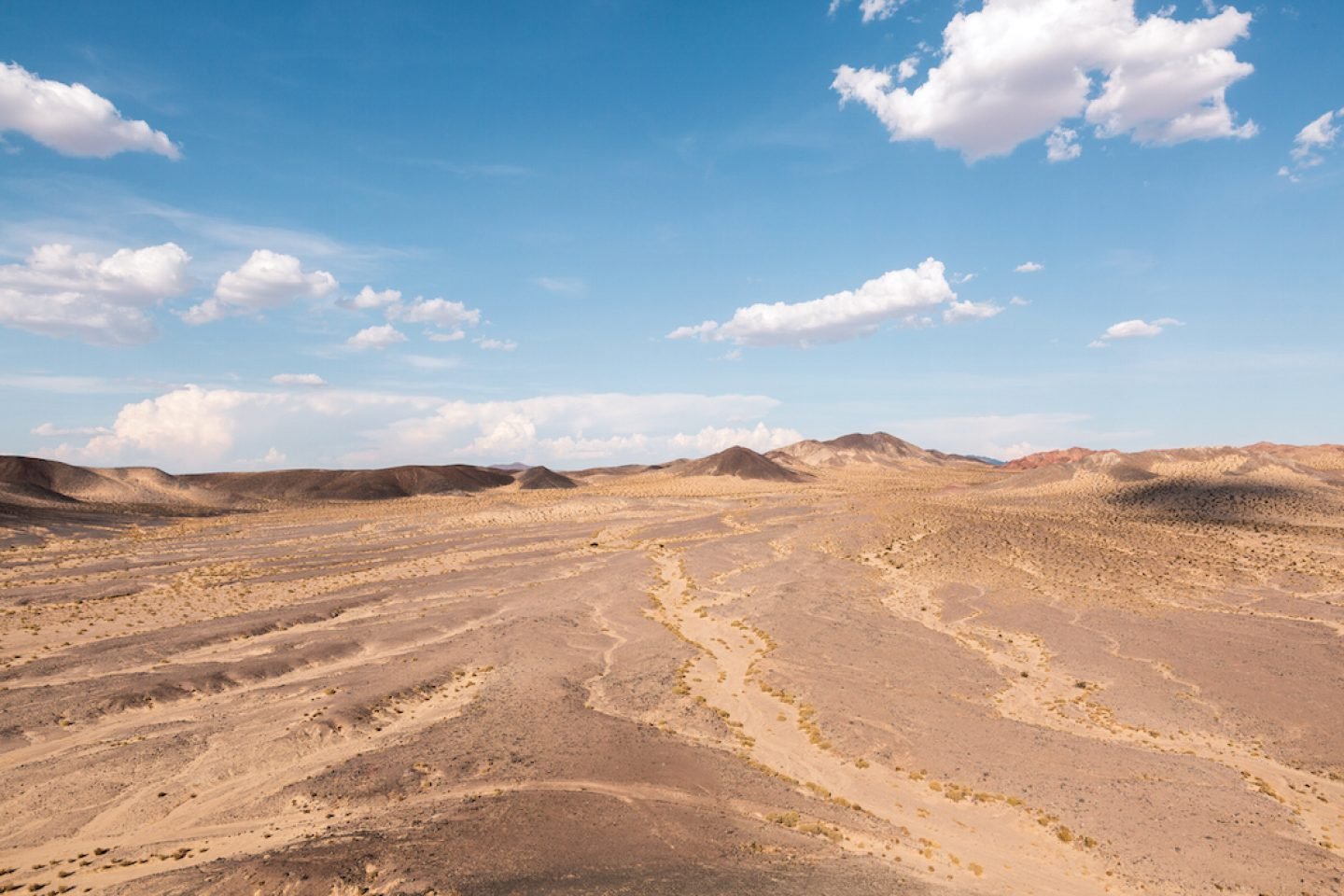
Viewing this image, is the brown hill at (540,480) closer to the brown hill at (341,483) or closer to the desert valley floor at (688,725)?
the brown hill at (341,483)

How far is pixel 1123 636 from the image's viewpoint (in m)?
32.0

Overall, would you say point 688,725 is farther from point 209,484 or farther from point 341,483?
point 209,484

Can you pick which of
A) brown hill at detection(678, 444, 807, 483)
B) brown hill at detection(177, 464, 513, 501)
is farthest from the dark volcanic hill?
brown hill at detection(678, 444, 807, 483)

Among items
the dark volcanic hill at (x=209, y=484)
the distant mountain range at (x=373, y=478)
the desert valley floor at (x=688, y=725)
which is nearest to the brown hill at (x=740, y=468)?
the distant mountain range at (x=373, y=478)

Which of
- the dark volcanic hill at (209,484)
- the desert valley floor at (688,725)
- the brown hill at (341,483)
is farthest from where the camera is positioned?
the brown hill at (341,483)

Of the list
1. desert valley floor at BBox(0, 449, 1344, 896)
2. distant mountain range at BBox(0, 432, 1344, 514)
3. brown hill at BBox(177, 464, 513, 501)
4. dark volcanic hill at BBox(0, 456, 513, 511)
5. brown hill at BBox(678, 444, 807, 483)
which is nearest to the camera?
desert valley floor at BBox(0, 449, 1344, 896)

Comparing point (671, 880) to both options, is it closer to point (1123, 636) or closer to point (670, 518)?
point (1123, 636)

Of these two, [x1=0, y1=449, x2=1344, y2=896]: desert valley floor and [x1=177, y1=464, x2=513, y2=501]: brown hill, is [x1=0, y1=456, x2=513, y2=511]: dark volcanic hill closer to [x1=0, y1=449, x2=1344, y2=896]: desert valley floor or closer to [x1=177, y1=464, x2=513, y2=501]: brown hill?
[x1=177, y1=464, x2=513, y2=501]: brown hill

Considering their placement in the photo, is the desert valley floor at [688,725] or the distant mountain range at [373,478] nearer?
the desert valley floor at [688,725]

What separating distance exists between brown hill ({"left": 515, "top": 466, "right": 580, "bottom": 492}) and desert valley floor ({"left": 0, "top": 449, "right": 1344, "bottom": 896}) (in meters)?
114

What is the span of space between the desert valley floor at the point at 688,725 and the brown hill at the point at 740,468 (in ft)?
346

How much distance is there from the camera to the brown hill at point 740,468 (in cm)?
15682

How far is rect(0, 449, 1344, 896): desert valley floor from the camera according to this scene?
14383mm

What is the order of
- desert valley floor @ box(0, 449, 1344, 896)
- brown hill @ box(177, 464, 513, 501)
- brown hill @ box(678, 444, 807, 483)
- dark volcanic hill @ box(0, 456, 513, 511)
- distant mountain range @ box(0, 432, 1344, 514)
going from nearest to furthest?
1. desert valley floor @ box(0, 449, 1344, 896)
2. distant mountain range @ box(0, 432, 1344, 514)
3. dark volcanic hill @ box(0, 456, 513, 511)
4. brown hill @ box(177, 464, 513, 501)
5. brown hill @ box(678, 444, 807, 483)
